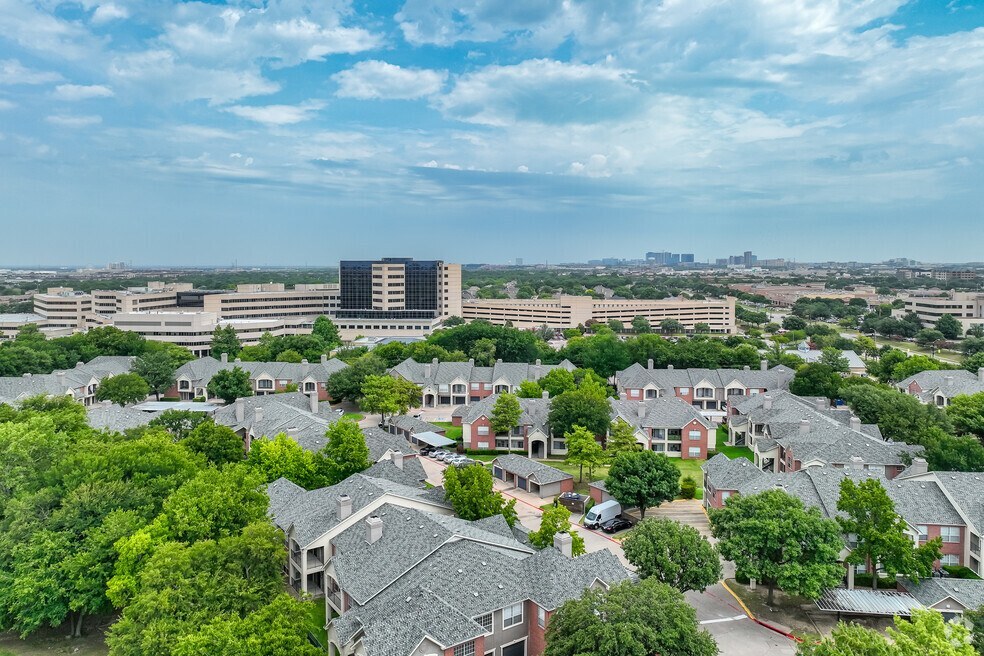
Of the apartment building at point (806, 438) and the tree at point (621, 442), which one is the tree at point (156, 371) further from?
the apartment building at point (806, 438)

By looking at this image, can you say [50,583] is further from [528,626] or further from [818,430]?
[818,430]

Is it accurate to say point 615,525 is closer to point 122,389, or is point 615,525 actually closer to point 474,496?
point 474,496

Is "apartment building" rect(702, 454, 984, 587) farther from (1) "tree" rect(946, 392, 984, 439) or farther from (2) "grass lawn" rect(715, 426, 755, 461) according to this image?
Answer: (1) "tree" rect(946, 392, 984, 439)

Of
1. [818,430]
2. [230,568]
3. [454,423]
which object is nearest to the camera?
[230,568]

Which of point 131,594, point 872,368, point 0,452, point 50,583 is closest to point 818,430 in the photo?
point 872,368

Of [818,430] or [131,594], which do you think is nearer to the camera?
[131,594]

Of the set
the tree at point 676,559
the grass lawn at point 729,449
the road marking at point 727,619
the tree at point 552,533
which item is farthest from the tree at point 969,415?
the tree at point 552,533

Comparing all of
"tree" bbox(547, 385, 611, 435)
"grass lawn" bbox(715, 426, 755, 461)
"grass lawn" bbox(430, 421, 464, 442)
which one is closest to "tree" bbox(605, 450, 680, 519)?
"tree" bbox(547, 385, 611, 435)
